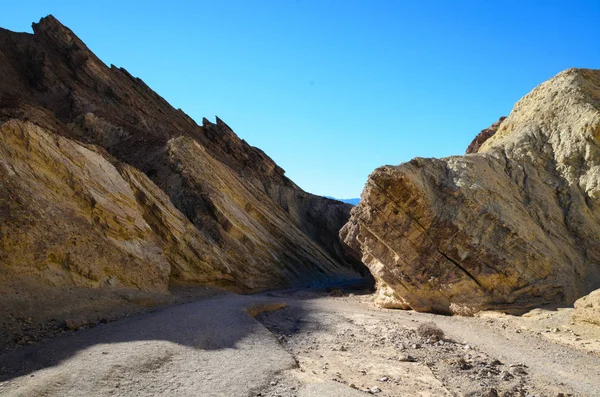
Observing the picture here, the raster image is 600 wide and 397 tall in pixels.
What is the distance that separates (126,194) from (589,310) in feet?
52.6

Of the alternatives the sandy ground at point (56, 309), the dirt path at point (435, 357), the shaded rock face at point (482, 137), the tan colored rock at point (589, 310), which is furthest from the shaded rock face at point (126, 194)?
the tan colored rock at point (589, 310)

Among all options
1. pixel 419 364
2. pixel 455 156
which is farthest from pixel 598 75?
pixel 419 364

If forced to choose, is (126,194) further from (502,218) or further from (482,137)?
(482,137)

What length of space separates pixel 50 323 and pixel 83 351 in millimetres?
3315

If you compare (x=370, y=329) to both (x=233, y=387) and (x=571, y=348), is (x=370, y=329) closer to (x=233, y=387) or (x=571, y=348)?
(x=571, y=348)

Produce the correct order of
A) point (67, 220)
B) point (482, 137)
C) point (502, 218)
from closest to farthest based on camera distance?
point (67, 220), point (502, 218), point (482, 137)

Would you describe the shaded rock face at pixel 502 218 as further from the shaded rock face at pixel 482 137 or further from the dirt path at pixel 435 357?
the shaded rock face at pixel 482 137

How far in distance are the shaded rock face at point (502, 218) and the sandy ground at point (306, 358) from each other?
1.79 m

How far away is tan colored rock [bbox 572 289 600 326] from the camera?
12.5m

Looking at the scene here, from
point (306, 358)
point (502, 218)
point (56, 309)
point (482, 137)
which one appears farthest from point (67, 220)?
point (482, 137)

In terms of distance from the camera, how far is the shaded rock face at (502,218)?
53.5ft

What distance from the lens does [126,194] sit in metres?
18.9

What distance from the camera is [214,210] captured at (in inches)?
1041

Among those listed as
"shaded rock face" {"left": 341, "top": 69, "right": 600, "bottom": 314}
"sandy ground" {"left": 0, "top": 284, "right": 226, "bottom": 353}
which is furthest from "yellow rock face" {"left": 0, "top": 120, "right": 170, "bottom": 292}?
"shaded rock face" {"left": 341, "top": 69, "right": 600, "bottom": 314}
